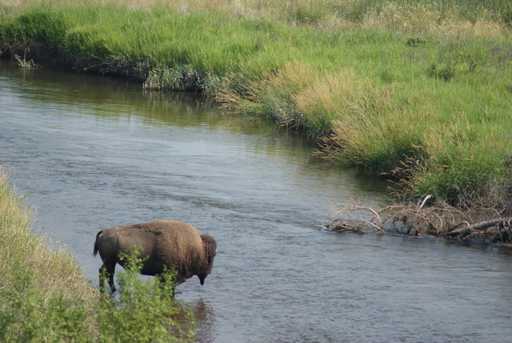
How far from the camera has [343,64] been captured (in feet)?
78.4

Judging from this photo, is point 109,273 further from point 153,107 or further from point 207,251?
point 153,107

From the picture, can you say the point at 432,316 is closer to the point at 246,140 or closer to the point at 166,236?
the point at 166,236

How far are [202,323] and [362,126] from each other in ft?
28.3

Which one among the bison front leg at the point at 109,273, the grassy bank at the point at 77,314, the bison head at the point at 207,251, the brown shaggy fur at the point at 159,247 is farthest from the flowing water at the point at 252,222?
the grassy bank at the point at 77,314

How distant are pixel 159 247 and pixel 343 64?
1361cm

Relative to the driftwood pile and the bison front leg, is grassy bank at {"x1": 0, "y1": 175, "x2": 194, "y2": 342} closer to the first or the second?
the bison front leg

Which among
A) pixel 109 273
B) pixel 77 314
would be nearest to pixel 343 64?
pixel 109 273

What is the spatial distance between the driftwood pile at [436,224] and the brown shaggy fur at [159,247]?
11.9 feet

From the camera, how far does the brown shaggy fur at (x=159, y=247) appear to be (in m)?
10.8

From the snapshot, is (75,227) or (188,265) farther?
(75,227)

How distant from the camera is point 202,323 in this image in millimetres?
10625

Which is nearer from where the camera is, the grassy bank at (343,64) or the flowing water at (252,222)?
the flowing water at (252,222)

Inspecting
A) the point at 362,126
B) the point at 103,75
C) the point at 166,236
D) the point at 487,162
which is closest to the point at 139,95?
the point at 103,75

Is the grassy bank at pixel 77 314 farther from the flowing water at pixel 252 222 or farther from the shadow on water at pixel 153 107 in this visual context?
the shadow on water at pixel 153 107
